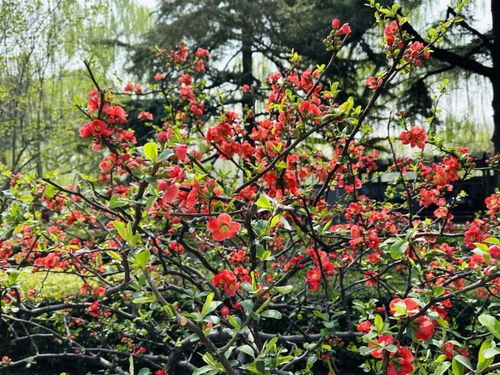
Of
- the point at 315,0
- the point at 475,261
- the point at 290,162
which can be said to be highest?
the point at 315,0

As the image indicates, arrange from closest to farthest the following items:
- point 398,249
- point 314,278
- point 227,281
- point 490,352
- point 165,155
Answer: point 490,352
point 165,155
point 398,249
point 227,281
point 314,278

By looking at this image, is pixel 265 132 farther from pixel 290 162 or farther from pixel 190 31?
pixel 190 31

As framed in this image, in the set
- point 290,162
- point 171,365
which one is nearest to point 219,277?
point 290,162

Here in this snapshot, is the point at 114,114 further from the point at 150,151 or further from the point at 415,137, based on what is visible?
the point at 415,137

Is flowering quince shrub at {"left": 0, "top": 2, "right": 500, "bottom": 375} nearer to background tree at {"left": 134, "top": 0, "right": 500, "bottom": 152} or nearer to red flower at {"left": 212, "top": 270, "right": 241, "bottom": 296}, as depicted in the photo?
red flower at {"left": 212, "top": 270, "right": 241, "bottom": 296}

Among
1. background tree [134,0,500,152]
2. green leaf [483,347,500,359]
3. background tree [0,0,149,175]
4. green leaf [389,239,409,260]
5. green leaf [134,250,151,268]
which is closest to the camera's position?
green leaf [483,347,500,359]

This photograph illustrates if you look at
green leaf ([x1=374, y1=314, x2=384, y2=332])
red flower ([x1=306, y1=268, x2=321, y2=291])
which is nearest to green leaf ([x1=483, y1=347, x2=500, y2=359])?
green leaf ([x1=374, y1=314, x2=384, y2=332])

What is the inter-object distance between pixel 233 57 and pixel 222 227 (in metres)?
8.30

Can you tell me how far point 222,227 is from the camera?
1187 mm

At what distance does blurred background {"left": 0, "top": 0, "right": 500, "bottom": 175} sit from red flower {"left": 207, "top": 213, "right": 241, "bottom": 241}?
5832mm

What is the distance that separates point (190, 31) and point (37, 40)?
2.86 metres

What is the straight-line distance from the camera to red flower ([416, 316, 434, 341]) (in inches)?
41.9

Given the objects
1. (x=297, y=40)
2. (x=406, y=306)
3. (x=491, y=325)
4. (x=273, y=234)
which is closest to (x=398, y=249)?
(x=406, y=306)

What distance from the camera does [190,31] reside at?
8273 mm
